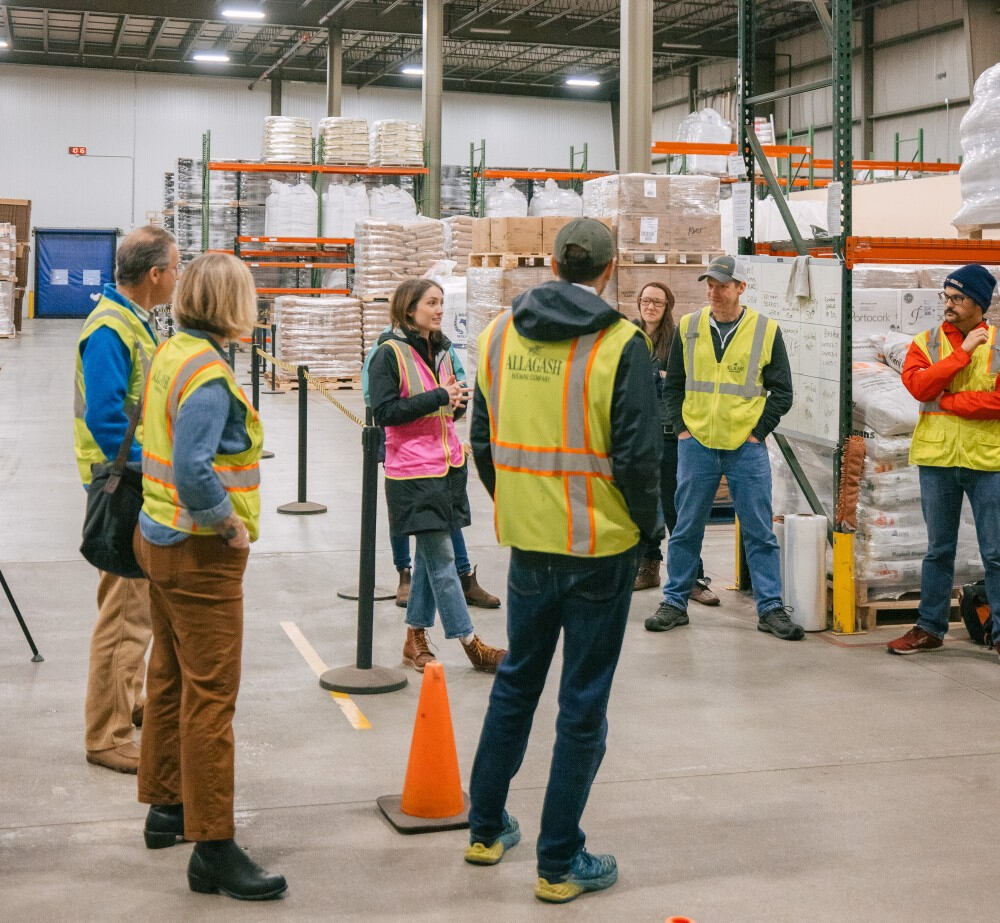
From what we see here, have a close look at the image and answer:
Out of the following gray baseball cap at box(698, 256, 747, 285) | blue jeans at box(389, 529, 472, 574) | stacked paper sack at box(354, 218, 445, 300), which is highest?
stacked paper sack at box(354, 218, 445, 300)

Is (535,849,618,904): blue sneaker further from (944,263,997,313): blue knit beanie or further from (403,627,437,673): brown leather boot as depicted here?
(944,263,997,313): blue knit beanie

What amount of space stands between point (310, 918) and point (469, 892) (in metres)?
0.45

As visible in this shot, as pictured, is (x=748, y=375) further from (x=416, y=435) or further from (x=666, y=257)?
(x=666, y=257)

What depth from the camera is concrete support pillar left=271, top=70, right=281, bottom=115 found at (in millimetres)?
37312

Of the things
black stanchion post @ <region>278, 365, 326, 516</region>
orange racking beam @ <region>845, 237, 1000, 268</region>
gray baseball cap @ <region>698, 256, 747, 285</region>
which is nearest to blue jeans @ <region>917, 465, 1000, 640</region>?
orange racking beam @ <region>845, 237, 1000, 268</region>

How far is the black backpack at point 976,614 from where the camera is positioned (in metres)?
6.43

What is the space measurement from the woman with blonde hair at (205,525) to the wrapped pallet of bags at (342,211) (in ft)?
53.7

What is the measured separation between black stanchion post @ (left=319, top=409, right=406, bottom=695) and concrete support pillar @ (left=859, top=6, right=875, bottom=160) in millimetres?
25262

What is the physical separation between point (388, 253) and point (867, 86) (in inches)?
619

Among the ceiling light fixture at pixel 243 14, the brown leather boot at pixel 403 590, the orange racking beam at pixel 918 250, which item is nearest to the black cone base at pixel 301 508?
the brown leather boot at pixel 403 590

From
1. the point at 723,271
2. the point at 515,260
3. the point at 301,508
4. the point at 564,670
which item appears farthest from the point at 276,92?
the point at 564,670

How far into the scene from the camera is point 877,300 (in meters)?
7.02

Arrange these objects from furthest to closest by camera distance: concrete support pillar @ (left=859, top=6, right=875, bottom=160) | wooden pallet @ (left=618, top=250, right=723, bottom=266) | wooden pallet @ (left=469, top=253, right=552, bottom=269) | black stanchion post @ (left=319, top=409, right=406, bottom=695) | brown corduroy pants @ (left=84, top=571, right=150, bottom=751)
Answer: concrete support pillar @ (left=859, top=6, right=875, bottom=160) < wooden pallet @ (left=469, top=253, right=552, bottom=269) < wooden pallet @ (left=618, top=250, right=723, bottom=266) < black stanchion post @ (left=319, top=409, right=406, bottom=695) < brown corduroy pants @ (left=84, top=571, right=150, bottom=751)

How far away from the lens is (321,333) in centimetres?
1848
